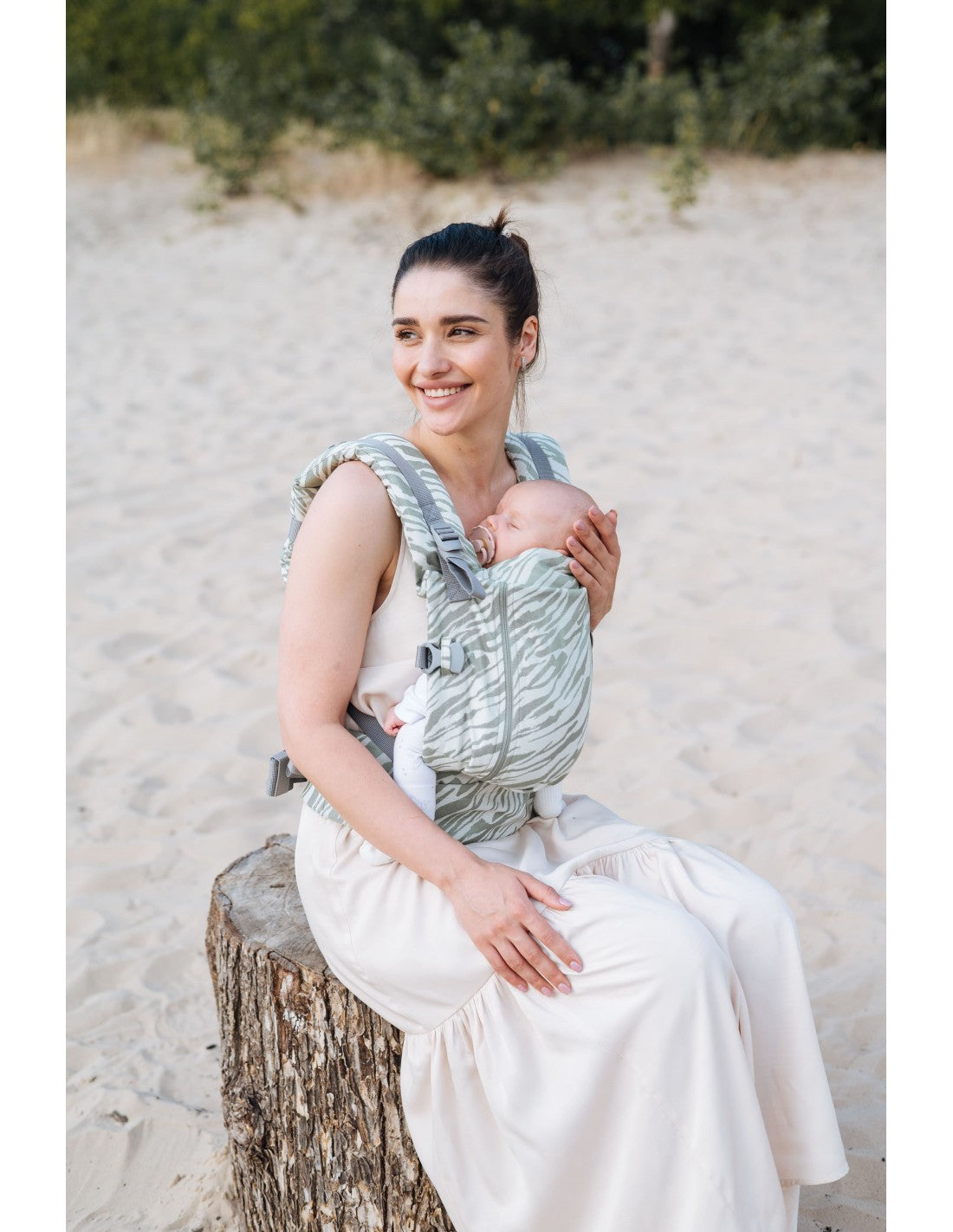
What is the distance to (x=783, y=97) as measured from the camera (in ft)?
37.1

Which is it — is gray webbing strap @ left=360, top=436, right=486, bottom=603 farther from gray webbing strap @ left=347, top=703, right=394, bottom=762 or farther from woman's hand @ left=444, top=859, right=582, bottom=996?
woman's hand @ left=444, top=859, right=582, bottom=996

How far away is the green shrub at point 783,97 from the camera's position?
11.3 m

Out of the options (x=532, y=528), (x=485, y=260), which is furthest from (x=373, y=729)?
(x=485, y=260)

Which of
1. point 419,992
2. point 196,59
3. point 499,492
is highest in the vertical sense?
point 196,59

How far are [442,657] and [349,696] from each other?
6.4 inches

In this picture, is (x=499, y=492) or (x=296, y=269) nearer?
(x=499, y=492)

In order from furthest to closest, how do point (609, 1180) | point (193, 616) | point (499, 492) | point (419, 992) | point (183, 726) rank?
point (193, 616) → point (183, 726) → point (499, 492) → point (419, 992) → point (609, 1180)

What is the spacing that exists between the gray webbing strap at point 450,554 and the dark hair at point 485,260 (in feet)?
1.22

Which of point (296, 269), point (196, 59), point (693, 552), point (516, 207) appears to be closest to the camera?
point (693, 552)

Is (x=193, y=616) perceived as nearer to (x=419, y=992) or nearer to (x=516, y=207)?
(x=419, y=992)

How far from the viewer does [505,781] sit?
1898 millimetres

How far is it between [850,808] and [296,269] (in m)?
7.28

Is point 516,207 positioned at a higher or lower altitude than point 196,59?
lower
